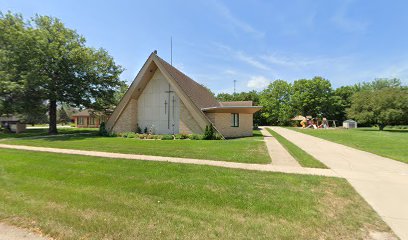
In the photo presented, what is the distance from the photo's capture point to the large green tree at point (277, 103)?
189 feet

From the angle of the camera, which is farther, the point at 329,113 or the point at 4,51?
the point at 329,113

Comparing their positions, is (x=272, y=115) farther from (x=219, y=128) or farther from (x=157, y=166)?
(x=157, y=166)

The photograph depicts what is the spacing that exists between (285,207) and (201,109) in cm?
1454

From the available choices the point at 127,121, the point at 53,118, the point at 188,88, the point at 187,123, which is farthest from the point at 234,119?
the point at 53,118

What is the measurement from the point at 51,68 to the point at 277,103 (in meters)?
51.8

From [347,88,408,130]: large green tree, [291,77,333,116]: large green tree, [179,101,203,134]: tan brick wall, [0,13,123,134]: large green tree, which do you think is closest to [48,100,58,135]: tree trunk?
[0,13,123,134]: large green tree

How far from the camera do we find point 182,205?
4.45 meters

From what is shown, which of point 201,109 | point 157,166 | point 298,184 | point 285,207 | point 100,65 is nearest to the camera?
point 285,207

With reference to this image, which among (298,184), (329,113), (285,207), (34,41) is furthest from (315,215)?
(329,113)

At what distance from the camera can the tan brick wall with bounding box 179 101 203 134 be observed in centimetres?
1911

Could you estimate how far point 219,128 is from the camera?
19625 mm

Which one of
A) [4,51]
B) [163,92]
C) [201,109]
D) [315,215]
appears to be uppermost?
[4,51]

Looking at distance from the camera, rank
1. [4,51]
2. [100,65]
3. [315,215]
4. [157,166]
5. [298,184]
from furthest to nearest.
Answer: [100,65]
[4,51]
[157,166]
[298,184]
[315,215]

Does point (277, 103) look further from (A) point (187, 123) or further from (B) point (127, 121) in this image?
(B) point (127, 121)
